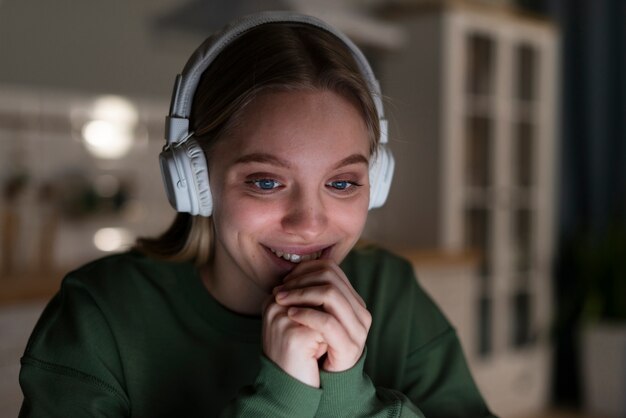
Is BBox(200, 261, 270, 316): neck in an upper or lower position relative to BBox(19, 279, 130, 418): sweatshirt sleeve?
upper

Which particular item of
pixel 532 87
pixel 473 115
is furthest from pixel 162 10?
pixel 532 87

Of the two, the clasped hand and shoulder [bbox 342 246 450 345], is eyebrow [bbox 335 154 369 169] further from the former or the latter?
shoulder [bbox 342 246 450 345]

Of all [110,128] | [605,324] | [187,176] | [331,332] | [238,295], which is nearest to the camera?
[331,332]

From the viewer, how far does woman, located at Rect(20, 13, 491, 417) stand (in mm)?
790

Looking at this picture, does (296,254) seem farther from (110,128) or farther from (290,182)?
(110,128)

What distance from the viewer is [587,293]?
14.0ft

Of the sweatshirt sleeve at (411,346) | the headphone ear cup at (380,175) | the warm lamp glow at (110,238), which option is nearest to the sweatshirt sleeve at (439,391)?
the sweatshirt sleeve at (411,346)

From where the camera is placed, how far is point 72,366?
2.91ft

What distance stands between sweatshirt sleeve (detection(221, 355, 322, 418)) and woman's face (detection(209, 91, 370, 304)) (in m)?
0.12

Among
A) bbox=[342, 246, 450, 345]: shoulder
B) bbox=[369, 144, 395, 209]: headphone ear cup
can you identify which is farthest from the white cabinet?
bbox=[369, 144, 395, 209]: headphone ear cup

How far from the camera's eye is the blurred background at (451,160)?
2895mm

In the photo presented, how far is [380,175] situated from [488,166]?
3160 millimetres

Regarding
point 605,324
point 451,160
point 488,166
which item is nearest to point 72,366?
point 451,160

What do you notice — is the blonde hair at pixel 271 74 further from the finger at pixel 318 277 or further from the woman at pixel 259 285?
the finger at pixel 318 277
